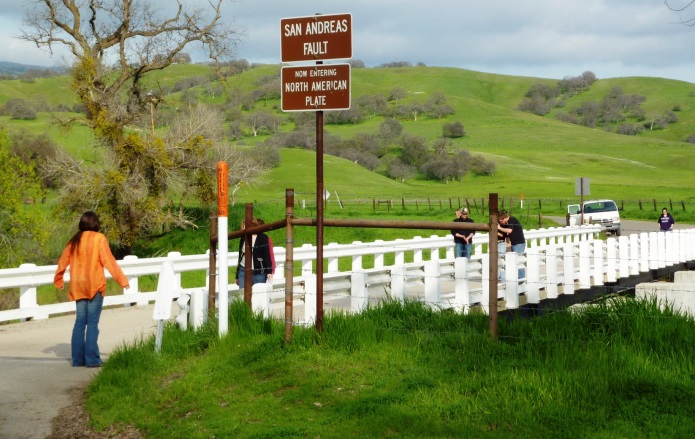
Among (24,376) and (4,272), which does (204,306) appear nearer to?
(24,376)

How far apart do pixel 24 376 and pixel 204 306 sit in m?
2.17

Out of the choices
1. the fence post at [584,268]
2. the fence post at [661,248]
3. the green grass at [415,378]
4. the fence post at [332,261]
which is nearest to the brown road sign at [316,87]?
the green grass at [415,378]

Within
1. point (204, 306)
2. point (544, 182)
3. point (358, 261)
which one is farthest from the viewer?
point (544, 182)

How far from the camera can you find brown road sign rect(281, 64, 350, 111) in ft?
32.1

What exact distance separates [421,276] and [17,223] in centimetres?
2573

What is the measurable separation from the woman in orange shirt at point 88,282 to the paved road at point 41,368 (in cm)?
24

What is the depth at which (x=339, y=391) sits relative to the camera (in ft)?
27.0

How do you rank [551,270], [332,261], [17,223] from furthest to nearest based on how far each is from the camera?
[17,223] < [332,261] < [551,270]

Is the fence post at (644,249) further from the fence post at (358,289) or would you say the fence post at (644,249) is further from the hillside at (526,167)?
the hillside at (526,167)

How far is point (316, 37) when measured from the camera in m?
9.90

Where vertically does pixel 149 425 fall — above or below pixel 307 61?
below

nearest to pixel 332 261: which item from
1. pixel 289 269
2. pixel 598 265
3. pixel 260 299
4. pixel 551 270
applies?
pixel 598 265

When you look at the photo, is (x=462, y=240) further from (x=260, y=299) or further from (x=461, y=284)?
(x=260, y=299)

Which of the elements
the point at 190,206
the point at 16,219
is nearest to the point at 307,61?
the point at 16,219
